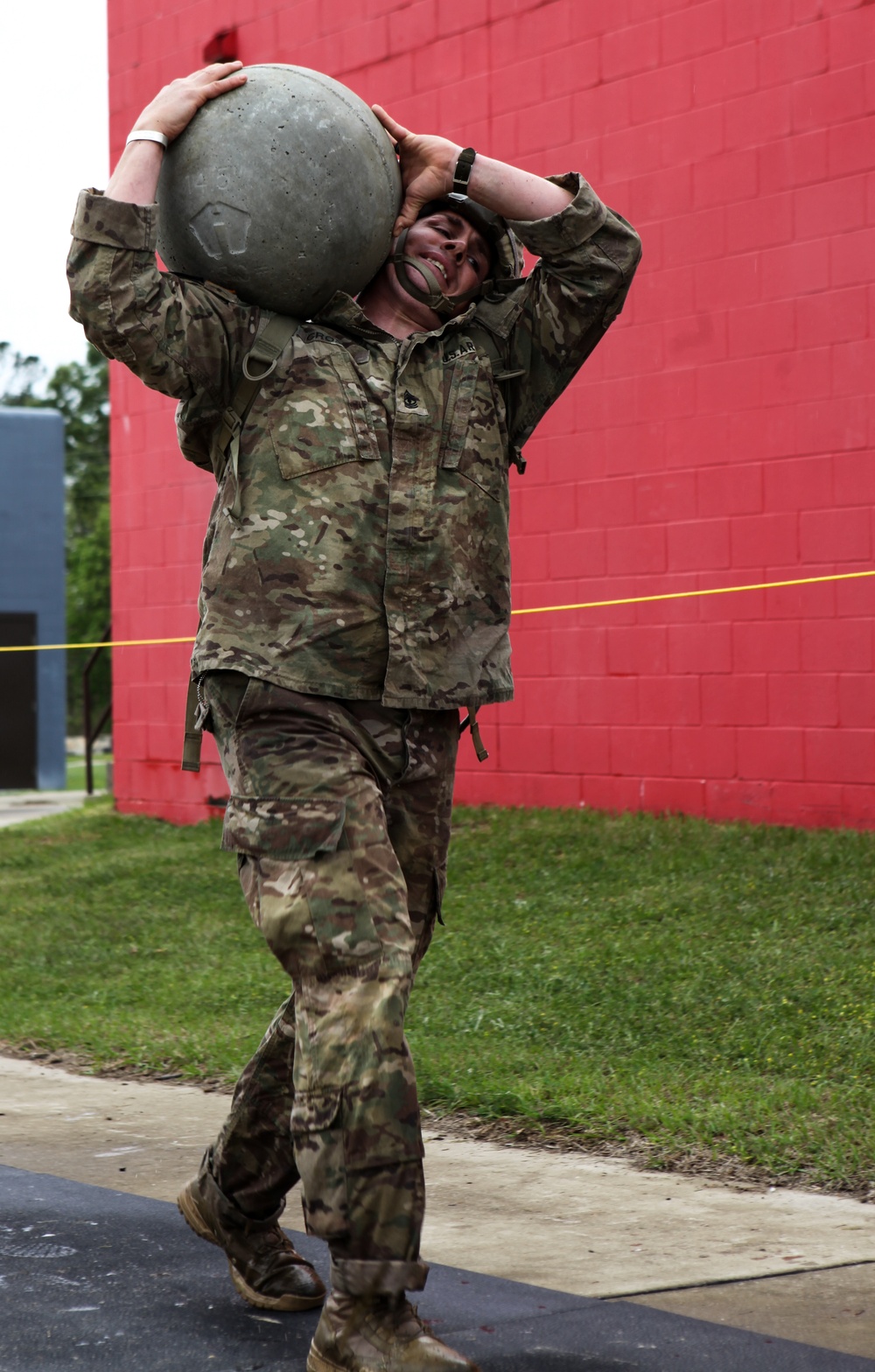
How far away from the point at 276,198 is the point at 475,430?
0.56m

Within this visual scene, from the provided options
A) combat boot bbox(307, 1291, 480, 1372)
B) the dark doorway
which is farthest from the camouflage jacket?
the dark doorway

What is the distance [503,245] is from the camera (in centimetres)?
335

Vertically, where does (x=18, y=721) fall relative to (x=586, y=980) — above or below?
above

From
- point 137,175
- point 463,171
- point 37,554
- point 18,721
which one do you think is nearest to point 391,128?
point 463,171

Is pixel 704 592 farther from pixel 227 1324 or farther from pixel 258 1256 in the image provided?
pixel 227 1324

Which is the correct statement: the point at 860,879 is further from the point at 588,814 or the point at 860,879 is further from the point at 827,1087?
the point at 827,1087

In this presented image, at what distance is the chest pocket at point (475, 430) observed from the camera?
10.2 ft

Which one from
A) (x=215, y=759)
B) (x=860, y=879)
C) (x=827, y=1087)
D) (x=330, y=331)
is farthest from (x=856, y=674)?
(x=330, y=331)

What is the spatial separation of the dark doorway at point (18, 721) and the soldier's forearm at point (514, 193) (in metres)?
21.5

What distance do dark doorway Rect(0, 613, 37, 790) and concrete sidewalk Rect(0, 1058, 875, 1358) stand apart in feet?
63.6

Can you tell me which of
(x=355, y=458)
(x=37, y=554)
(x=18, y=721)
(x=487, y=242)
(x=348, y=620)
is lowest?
(x=18, y=721)

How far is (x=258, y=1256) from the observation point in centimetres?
322

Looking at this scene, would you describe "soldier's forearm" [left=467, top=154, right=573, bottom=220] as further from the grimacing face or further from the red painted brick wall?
the red painted brick wall

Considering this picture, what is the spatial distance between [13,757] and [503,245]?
21695 mm
